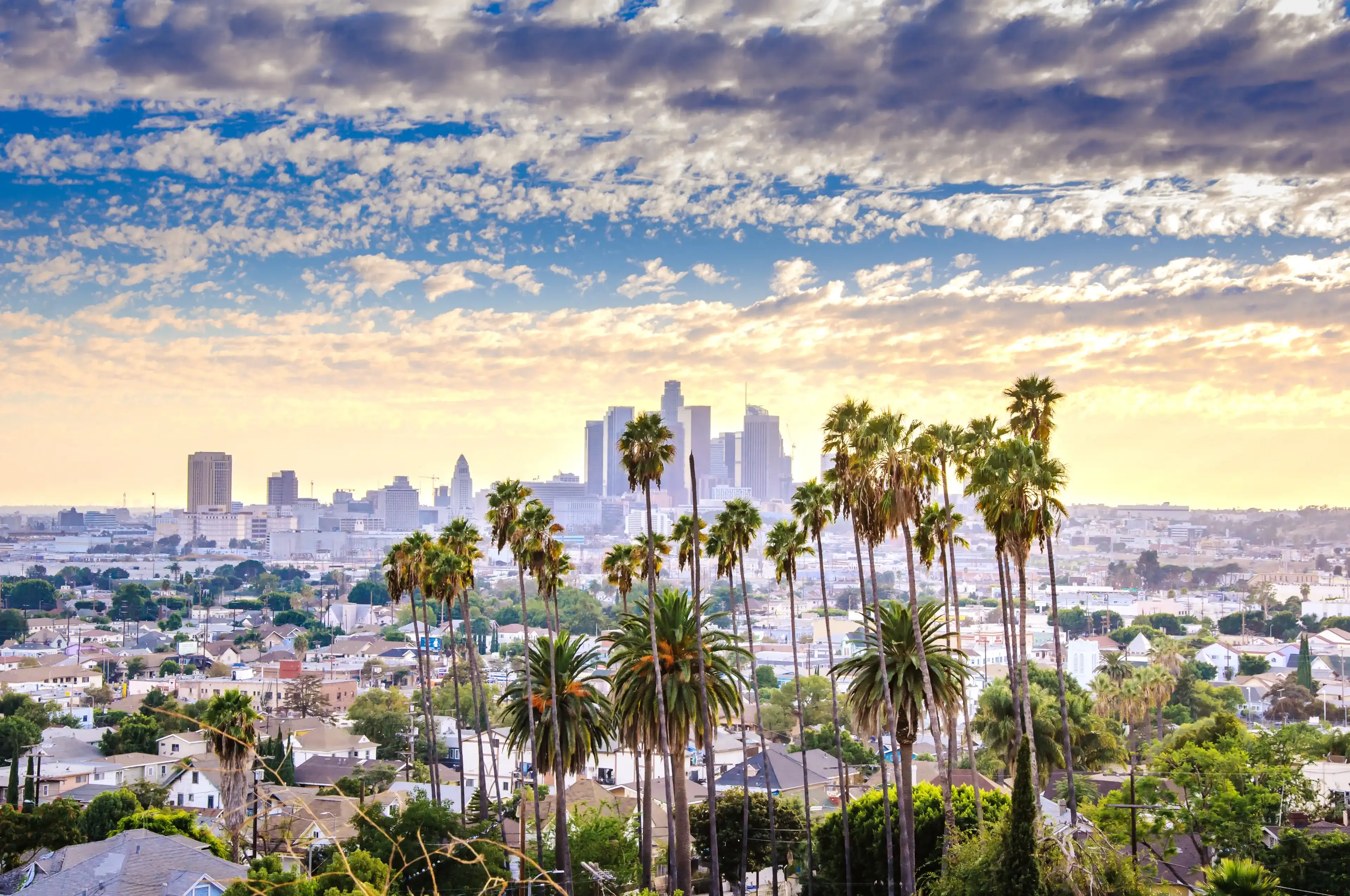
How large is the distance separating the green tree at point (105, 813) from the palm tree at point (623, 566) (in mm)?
22112

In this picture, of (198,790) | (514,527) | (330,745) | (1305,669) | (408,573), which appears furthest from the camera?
(1305,669)

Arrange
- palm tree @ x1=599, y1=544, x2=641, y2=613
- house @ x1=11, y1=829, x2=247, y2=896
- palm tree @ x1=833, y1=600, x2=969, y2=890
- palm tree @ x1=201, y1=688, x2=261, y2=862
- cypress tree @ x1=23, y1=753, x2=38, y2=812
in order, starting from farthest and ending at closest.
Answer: cypress tree @ x1=23, y1=753, x2=38, y2=812, palm tree @ x1=599, y1=544, x2=641, y2=613, house @ x1=11, y1=829, x2=247, y2=896, palm tree @ x1=201, y1=688, x2=261, y2=862, palm tree @ x1=833, y1=600, x2=969, y2=890

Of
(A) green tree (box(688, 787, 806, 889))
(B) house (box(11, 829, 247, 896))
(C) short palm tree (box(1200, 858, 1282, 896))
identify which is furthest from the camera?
(A) green tree (box(688, 787, 806, 889))

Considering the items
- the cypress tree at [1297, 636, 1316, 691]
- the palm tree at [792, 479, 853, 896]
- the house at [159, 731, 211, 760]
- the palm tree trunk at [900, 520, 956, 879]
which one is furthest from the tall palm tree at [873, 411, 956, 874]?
the cypress tree at [1297, 636, 1316, 691]

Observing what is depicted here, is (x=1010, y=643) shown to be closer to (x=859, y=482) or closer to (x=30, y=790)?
(x=859, y=482)

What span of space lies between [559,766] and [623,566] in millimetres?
8128

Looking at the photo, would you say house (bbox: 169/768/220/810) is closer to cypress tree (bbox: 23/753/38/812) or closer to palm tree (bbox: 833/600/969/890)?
cypress tree (bbox: 23/753/38/812)

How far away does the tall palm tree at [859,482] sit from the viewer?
28.1m

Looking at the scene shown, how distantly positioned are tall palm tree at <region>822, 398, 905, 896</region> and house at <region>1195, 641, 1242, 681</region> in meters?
111

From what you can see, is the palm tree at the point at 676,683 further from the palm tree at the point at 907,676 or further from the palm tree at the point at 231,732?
the palm tree at the point at 231,732

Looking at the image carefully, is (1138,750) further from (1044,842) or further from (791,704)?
(1044,842)

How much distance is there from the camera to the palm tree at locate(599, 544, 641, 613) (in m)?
38.2

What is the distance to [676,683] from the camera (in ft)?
102

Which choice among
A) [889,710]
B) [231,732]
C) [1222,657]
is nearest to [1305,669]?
[1222,657]
